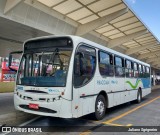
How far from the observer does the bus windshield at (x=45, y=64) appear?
6.61m

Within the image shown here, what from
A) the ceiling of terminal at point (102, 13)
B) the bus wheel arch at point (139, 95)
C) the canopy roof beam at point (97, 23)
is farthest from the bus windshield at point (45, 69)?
the canopy roof beam at point (97, 23)

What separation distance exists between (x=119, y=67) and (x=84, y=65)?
3.71m

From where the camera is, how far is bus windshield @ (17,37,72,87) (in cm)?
661

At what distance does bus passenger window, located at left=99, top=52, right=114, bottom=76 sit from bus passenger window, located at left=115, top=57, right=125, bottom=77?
637 millimetres

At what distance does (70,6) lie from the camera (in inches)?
520

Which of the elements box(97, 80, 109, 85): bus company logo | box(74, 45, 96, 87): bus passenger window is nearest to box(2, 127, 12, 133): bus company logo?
box(74, 45, 96, 87): bus passenger window

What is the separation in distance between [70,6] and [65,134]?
29.2 feet

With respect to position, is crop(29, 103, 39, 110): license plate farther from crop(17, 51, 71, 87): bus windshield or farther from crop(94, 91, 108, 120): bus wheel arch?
crop(94, 91, 108, 120): bus wheel arch

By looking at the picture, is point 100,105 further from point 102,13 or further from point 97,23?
point 97,23

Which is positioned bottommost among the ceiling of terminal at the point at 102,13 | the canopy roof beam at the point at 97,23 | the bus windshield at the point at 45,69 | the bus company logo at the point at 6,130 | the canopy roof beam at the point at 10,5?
the bus company logo at the point at 6,130

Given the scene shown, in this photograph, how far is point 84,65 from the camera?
283 inches

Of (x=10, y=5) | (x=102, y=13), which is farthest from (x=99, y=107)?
(x=102, y=13)

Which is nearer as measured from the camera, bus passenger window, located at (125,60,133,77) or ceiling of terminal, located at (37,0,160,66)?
bus passenger window, located at (125,60,133,77)

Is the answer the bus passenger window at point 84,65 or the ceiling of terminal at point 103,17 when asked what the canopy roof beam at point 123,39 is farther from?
the bus passenger window at point 84,65
